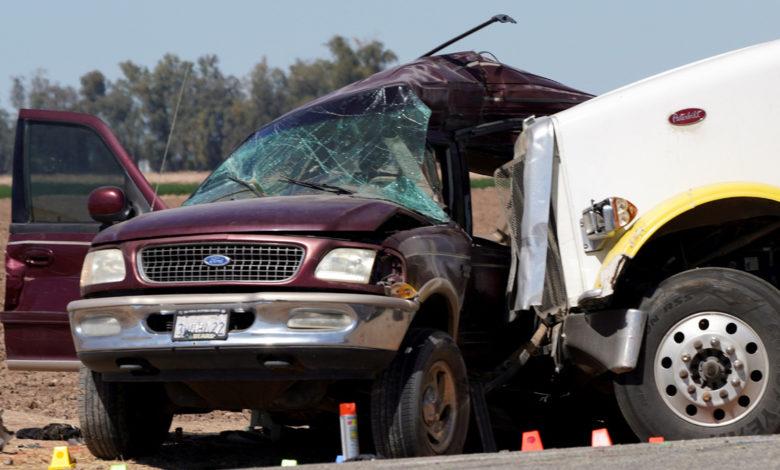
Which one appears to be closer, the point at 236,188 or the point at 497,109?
the point at 236,188

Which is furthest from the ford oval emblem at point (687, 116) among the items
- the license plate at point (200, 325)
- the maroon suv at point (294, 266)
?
the license plate at point (200, 325)

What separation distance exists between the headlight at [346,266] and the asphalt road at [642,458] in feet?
2.88

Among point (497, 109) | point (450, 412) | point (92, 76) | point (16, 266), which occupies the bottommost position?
point (450, 412)

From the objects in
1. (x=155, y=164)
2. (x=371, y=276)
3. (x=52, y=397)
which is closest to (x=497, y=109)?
(x=371, y=276)

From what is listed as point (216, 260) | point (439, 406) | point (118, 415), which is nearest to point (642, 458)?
point (439, 406)

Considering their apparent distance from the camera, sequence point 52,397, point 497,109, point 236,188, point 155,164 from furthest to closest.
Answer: point 155,164, point 52,397, point 497,109, point 236,188

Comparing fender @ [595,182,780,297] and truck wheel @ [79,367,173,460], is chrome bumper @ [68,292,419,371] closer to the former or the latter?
truck wheel @ [79,367,173,460]

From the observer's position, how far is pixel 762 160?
24.1ft

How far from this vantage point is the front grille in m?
6.87

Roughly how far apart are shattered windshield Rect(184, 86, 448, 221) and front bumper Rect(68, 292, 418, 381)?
3.42ft

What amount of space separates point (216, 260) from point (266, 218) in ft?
1.03

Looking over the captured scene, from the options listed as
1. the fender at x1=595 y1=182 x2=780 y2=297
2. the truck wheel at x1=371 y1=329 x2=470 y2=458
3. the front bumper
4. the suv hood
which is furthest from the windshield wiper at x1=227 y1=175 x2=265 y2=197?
the fender at x1=595 y1=182 x2=780 y2=297

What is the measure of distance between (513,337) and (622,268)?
4.17ft

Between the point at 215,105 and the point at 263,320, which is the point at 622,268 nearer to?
the point at 263,320
